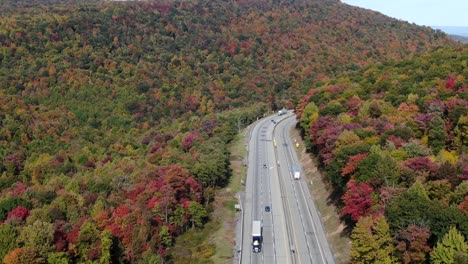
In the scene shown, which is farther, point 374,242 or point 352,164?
Answer: point 352,164

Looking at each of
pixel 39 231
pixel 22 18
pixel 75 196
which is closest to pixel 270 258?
pixel 39 231

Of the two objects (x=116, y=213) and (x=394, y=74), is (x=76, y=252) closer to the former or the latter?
(x=116, y=213)

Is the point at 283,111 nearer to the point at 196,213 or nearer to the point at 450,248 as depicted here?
the point at 196,213

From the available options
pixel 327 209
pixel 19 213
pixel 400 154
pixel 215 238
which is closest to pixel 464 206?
pixel 400 154

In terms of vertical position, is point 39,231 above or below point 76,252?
above

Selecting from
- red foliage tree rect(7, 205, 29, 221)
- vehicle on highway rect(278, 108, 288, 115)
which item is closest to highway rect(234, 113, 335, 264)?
red foliage tree rect(7, 205, 29, 221)

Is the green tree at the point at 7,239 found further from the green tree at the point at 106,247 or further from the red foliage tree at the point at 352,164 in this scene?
the red foliage tree at the point at 352,164
